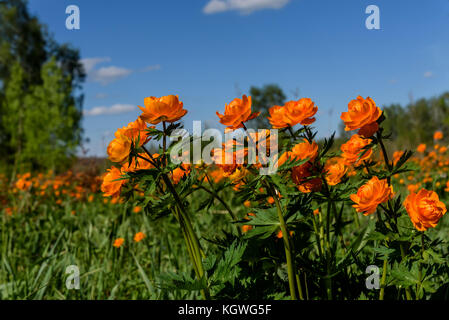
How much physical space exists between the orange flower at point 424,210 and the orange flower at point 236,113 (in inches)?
18.9

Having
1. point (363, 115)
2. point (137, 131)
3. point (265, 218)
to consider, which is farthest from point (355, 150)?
point (137, 131)

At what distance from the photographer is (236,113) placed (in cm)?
98

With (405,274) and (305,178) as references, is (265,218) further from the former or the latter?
(405,274)

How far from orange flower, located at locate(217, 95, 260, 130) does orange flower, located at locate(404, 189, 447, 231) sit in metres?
0.48

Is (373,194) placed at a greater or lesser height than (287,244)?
greater

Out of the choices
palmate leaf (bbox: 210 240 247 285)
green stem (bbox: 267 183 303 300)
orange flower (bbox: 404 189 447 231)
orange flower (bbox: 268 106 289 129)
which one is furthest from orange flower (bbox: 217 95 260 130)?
orange flower (bbox: 404 189 447 231)

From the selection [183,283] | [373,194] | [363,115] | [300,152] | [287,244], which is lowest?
[183,283]

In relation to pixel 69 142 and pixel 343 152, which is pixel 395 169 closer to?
pixel 343 152

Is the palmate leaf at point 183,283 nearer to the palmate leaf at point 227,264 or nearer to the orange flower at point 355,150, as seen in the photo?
the palmate leaf at point 227,264

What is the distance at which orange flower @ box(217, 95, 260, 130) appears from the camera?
3.21ft

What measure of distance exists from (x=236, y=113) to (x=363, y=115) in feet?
1.12

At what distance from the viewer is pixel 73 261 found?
2188 millimetres

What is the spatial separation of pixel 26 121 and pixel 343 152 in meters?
13.1
